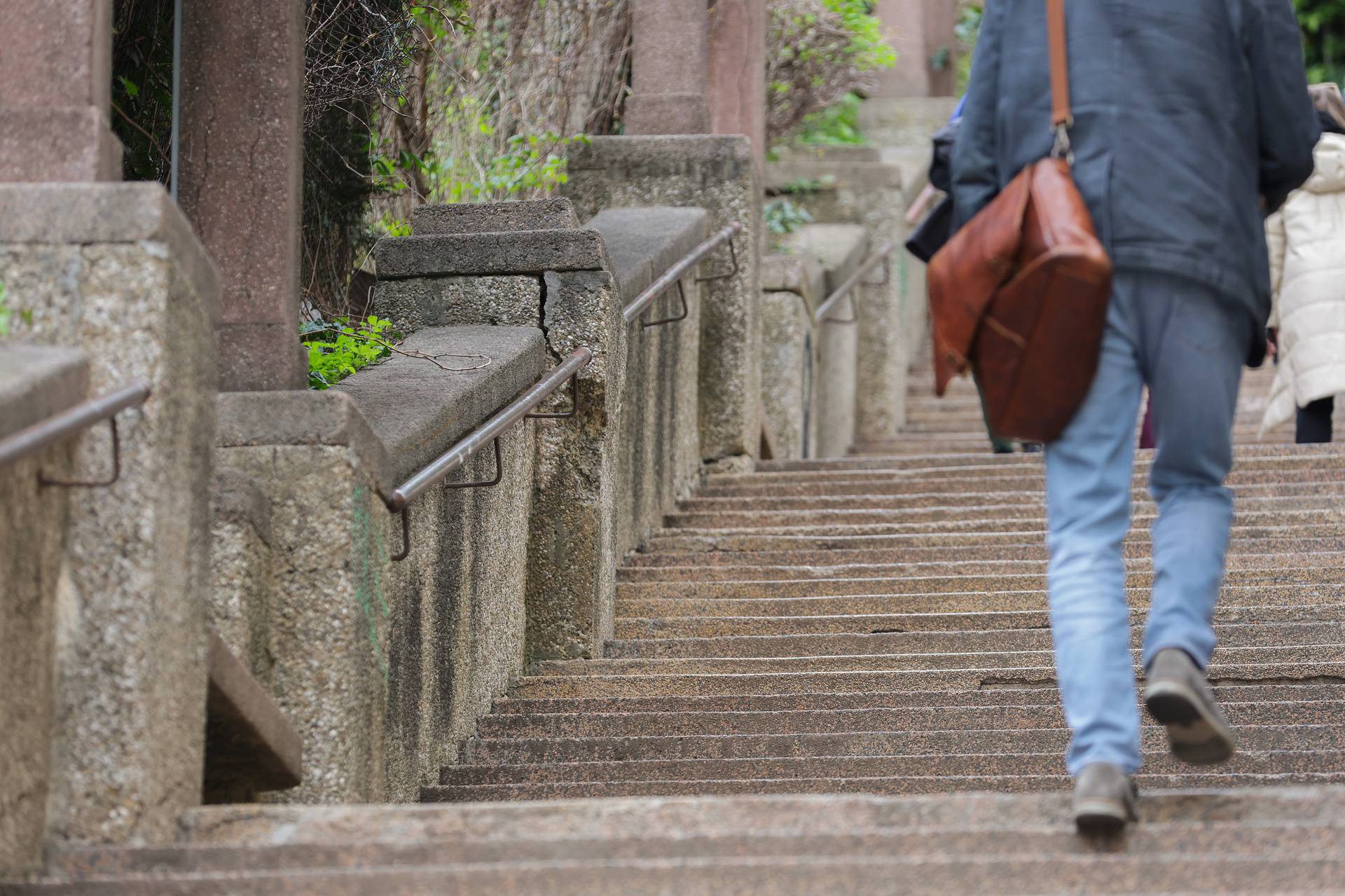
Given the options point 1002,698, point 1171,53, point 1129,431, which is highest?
point 1171,53

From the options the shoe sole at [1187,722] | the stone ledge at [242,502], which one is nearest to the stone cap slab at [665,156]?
the stone ledge at [242,502]

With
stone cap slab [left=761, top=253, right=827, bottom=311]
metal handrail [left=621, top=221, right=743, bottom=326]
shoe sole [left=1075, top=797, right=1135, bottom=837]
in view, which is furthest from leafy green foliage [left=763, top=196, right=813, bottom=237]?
shoe sole [left=1075, top=797, right=1135, bottom=837]

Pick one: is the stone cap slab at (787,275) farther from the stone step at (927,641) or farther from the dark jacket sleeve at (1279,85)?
the dark jacket sleeve at (1279,85)

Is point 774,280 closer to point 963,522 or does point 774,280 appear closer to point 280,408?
point 963,522

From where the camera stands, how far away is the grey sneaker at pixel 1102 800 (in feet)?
9.54

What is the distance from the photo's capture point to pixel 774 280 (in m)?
10.1

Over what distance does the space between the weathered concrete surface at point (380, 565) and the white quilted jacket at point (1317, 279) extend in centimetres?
432

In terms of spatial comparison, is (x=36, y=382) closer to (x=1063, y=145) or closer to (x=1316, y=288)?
(x=1063, y=145)

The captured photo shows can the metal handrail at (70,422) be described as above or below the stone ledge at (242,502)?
above

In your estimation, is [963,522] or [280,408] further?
[963,522]

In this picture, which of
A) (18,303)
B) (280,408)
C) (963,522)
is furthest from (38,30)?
(963,522)

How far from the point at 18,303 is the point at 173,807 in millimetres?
840

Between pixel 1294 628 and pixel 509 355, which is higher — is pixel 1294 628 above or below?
below

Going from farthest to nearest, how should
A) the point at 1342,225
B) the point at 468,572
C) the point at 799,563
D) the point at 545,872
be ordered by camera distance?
1. the point at 1342,225
2. the point at 799,563
3. the point at 468,572
4. the point at 545,872
